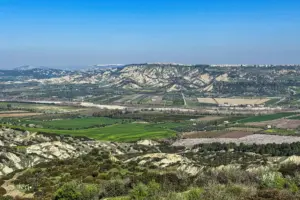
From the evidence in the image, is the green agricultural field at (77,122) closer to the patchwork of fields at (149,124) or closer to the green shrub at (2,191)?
the patchwork of fields at (149,124)

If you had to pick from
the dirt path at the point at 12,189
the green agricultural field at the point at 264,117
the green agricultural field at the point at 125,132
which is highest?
the dirt path at the point at 12,189

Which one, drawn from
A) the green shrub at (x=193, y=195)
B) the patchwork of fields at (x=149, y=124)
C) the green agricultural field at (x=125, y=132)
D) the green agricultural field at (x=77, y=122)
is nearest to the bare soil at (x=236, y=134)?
the patchwork of fields at (x=149, y=124)

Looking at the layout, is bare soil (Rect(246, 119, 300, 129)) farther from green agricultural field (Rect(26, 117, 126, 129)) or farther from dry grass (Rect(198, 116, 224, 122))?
green agricultural field (Rect(26, 117, 126, 129))

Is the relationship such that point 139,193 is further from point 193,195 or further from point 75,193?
point 75,193

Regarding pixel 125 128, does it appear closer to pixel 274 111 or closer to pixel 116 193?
pixel 274 111

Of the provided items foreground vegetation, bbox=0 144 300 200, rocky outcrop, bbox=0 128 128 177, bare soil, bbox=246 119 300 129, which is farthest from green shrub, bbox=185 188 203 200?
bare soil, bbox=246 119 300 129

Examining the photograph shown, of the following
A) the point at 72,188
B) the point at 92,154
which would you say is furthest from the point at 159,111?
the point at 72,188
